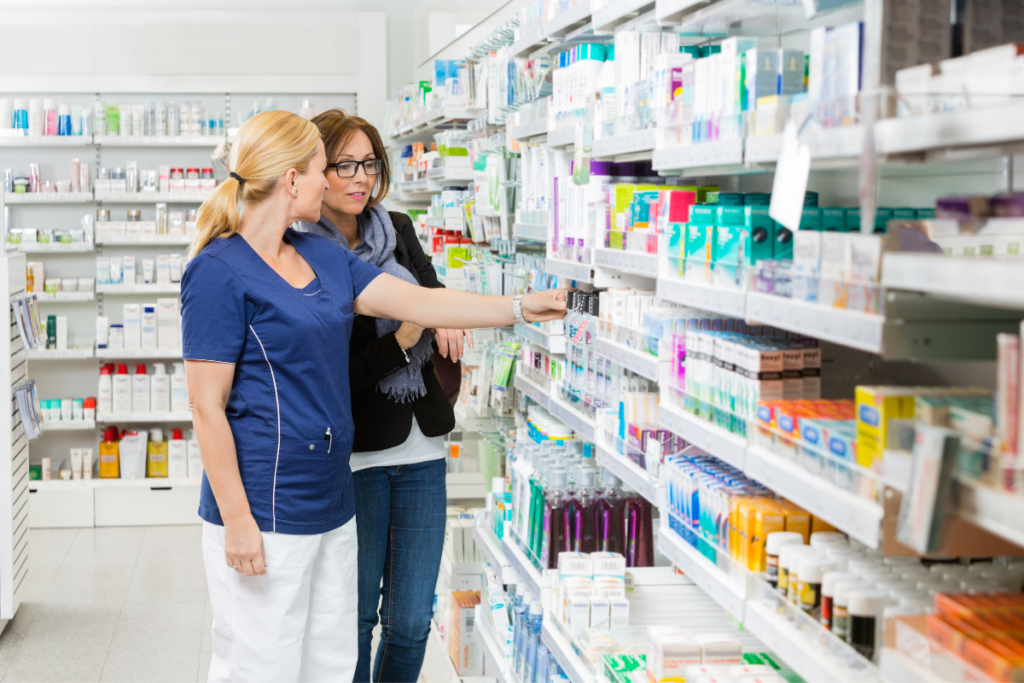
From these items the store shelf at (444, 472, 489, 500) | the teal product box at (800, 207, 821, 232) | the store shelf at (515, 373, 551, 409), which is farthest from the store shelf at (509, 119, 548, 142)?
the store shelf at (444, 472, 489, 500)

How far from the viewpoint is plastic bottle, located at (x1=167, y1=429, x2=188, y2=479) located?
6.74 metres

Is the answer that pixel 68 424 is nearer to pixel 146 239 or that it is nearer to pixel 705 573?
pixel 146 239

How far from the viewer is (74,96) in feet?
23.1

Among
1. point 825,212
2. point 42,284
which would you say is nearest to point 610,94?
point 825,212

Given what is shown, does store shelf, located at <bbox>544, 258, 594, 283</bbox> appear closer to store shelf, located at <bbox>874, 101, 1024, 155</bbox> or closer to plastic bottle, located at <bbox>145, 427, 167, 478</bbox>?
store shelf, located at <bbox>874, 101, 1024, 155</bbox>

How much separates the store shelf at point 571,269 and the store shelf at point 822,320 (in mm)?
950

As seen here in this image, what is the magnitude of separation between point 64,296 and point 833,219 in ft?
20.4

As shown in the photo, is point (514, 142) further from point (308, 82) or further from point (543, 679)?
point (308, 82)

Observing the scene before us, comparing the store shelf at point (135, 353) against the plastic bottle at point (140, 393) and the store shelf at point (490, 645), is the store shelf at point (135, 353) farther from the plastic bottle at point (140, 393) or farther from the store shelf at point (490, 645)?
the store shelf at point (490, 645)

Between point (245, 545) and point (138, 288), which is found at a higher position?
point (138, 288)

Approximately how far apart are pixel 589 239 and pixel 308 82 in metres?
5.02

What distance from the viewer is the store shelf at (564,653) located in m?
2.29

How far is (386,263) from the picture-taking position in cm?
291

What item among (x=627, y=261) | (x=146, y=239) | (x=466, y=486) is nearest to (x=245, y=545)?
(x=627, y=261)
